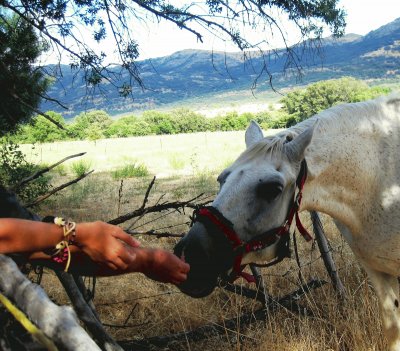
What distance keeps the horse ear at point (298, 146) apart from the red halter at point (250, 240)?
0.09m

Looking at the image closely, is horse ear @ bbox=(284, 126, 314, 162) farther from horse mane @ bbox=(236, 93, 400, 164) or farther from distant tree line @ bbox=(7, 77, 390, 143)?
distant tree line @ bbox=(7, 77, 390, 143)

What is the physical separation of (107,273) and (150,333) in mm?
2511

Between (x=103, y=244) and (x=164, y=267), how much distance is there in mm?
207

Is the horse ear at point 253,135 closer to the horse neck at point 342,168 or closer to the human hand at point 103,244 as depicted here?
the horse neck at point 342,168

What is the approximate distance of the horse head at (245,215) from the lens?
205 cm

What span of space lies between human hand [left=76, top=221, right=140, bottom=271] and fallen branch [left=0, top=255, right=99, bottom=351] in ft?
0.64

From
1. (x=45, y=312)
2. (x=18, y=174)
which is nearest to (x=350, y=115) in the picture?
(x=45, y=312)

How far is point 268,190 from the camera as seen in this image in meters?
2.15

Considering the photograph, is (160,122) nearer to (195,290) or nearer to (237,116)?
(237,116)

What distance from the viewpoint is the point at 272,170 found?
217 cm

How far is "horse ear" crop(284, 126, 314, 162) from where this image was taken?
2189 mm

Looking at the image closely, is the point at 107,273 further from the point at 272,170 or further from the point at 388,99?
the point at 388,99

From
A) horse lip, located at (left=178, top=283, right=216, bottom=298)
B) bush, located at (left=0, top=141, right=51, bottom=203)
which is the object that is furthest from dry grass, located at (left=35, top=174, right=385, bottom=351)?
bush, located at (left=0, top=141, right=51, bottom=203)

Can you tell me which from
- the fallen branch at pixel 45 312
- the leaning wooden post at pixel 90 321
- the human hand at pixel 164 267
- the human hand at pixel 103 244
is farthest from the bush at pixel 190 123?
the fallen branch at pixel 45 312
